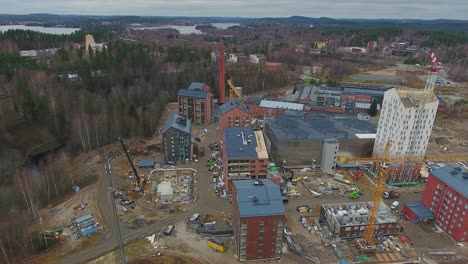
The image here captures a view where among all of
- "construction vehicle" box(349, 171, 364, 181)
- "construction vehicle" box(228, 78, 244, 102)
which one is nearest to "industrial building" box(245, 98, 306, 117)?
"construction vehicle" box(228, 78, 244, 102)

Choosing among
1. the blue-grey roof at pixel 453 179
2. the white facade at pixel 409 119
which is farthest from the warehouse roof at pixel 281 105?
the blue-grey roof at pixel 453 179

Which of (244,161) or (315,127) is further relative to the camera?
(315,127)

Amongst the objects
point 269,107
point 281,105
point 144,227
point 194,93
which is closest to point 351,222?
point 144,227

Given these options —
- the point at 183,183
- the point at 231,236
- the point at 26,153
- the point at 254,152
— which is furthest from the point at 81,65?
the point at 231,236

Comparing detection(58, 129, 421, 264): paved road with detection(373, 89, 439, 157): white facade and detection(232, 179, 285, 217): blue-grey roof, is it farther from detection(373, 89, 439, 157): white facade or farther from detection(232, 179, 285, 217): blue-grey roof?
detection(232, 179, 285, 217): blue-grey roof

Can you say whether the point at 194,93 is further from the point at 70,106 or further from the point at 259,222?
the point at 259,222

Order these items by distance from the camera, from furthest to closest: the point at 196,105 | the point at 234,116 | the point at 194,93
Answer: the point at 194,93
the point at 196,105
the point at 234,116

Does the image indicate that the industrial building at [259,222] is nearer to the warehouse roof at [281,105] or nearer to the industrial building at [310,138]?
the industrial building at [310,138]
